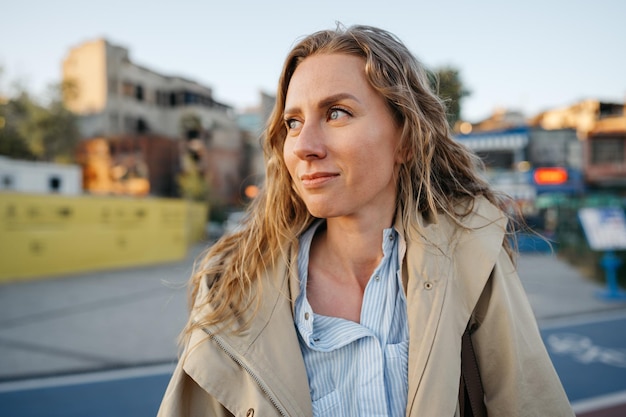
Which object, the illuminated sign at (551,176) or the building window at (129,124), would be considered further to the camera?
the building window at (129,124)

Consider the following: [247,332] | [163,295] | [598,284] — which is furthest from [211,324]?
[598,284]

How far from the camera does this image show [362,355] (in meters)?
1.53

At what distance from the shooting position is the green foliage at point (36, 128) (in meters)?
30.1

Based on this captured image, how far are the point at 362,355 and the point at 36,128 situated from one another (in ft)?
116

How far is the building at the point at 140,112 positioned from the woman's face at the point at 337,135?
36.8 metres

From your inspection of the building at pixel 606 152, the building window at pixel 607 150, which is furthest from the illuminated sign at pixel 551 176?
the building window at pixel 607 150

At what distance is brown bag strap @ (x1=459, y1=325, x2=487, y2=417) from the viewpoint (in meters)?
1.53

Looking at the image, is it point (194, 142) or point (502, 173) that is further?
point (194, 142)

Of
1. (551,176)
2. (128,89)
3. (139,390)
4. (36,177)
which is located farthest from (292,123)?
(128,89)

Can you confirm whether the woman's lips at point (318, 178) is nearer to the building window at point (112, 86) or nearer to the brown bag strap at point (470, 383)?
the brown bag strap at point (470, 383)

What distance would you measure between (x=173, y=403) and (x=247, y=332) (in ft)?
1.06

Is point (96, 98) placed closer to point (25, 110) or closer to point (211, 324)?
point (25, 110)

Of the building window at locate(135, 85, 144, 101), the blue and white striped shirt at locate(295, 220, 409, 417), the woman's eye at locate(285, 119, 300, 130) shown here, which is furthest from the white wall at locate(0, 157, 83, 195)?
the building window at locate(135, 85, 144, 101)

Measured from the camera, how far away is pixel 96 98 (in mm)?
38656
